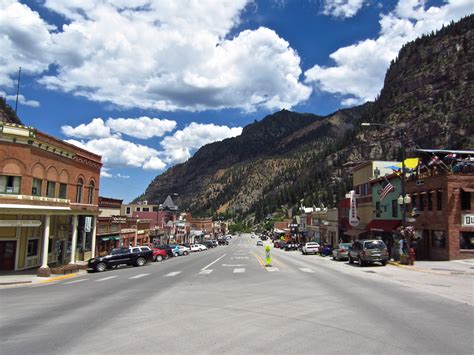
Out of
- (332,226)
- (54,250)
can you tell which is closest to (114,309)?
(54,250)

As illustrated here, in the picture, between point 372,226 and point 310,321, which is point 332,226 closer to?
point 372,226

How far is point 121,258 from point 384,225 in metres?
25.3

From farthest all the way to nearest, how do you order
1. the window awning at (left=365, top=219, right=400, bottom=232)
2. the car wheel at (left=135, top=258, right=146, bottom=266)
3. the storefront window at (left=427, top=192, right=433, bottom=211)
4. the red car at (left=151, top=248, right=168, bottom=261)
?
1. the red car at (left=151, top=248, right=168, bottom=261)
2. the window awning at (left=365, top=219, right=400, bottom=232)
3. the car wheel at (left=135, top=258, right=146, bottom=266)
4. the storefront window at (left=427, top=192, right=433, bottom=211)

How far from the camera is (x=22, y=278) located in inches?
1042

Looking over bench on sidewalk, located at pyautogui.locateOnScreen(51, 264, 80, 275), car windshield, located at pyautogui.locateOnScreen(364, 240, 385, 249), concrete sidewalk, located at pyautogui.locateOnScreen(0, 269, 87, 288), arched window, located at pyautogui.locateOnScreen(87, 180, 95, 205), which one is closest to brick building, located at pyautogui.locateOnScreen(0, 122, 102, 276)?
arched window, located at pyautogui.locateOnScreen(87, 180, 95, 205)

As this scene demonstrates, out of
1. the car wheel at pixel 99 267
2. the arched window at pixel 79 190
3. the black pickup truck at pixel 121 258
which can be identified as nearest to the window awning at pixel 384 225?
the black pickup truck at pixel 121 258

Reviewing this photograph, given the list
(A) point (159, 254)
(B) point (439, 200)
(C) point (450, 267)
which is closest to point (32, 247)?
(A) point (159, 254)

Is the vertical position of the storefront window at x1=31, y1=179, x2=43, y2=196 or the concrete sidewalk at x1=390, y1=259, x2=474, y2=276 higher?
the storefront window at x1=31, y1=179, x2=43, y2=196

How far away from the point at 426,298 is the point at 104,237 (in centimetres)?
4094

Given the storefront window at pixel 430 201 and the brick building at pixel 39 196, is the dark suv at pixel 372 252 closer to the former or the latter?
the storefront window at pixel 430 201

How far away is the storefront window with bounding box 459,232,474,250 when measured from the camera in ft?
99.8

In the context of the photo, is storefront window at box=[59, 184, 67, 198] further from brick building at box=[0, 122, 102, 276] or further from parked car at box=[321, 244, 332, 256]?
parked car at box=[321, 244, 332, 256]

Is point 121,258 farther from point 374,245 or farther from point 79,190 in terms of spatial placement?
point 374,245

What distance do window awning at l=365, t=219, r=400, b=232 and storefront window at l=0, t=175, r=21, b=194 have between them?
31.0 metres
